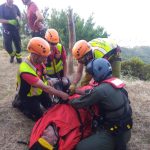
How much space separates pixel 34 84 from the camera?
5.55 metres

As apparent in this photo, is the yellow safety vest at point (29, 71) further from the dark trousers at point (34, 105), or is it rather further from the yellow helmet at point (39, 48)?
the yellow helmet at point (39, 48)

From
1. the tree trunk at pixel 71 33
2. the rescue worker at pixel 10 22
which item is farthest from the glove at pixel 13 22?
the tree trunk at pixel 71 33

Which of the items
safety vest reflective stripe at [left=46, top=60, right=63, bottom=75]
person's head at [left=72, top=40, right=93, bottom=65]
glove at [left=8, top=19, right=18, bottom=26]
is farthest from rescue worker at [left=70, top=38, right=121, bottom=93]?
glove at [left=8, top=19, right=18, bottom=26]

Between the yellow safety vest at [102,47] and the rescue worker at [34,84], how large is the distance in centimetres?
92

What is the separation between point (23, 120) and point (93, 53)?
177cm

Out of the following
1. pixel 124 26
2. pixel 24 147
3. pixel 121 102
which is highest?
pixel 121 102

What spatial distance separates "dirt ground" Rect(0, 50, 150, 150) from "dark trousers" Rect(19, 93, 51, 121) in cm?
13

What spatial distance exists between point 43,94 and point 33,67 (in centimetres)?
79

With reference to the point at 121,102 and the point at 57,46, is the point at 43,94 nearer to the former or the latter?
the point at 57,46

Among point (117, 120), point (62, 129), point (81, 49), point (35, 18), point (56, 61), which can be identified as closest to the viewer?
point (117, 120)

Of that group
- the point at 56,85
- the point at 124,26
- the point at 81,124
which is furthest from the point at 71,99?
the point at 124,26

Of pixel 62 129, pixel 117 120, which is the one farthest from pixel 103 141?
pixel 62 129

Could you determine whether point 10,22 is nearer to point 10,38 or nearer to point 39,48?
point 10,38

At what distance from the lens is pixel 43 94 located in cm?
633
